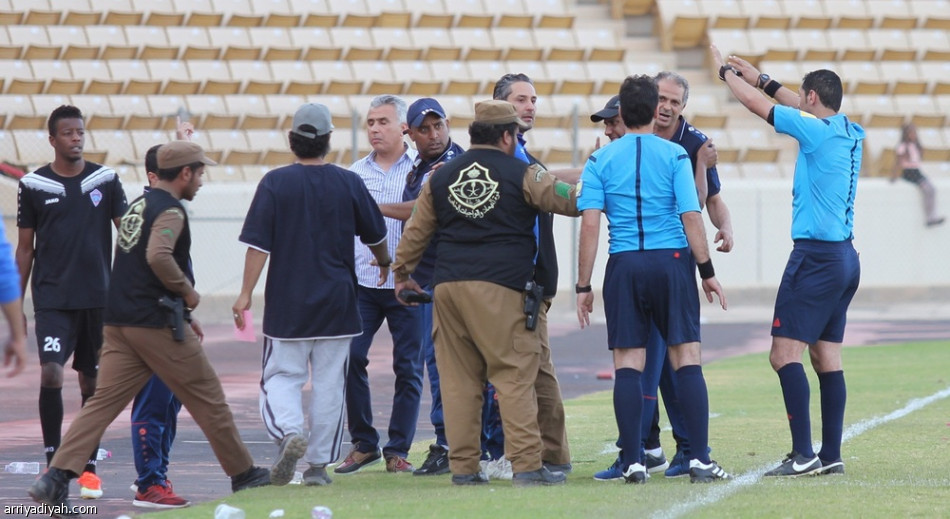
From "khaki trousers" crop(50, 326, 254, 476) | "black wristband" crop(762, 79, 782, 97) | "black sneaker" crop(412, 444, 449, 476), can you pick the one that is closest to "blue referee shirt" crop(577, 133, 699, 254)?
"black wristband" crop(762, 79, 782, 97)

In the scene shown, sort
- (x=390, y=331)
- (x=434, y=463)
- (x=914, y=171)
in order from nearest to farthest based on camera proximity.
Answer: (x=434, y=463)
(x=390, y=331)
(x=914, y=171)

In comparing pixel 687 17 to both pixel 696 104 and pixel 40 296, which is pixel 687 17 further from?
pixel 40 296

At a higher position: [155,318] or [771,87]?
[771,87]

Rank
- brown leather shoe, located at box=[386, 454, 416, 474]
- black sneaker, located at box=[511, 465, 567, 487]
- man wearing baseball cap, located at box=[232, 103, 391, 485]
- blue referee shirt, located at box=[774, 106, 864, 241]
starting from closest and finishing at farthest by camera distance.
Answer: black sneaker, located at box=[511, 465, 567, 487]
man wearing baseball cap, located at box=[232, 103, 391, 485]
blue referee shirt, located at box=[774, 106, 864, 241]
brown leather shoe, located at box=[386, 454, 416, 474]

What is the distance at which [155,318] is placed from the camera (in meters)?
6.71

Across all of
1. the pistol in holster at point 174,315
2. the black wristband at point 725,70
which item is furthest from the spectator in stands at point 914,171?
the pistol in holster at point 174,315

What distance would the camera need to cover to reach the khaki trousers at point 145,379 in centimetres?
668

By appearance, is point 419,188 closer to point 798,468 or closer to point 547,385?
point 547,385

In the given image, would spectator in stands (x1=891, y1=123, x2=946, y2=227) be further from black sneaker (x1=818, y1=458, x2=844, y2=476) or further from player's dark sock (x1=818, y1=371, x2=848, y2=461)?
black sneaker (x1=818, y1=458, x2=844, y2=476)

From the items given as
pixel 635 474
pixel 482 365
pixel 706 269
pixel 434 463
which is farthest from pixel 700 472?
pixel 434 463

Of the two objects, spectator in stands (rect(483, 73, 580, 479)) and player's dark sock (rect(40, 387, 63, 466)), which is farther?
player's dark sock (rect(40, 387, 63, 466))

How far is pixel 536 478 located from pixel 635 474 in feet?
1.68

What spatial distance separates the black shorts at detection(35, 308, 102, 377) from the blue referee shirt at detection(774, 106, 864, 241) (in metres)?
3.91

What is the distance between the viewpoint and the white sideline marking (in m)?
6.20
